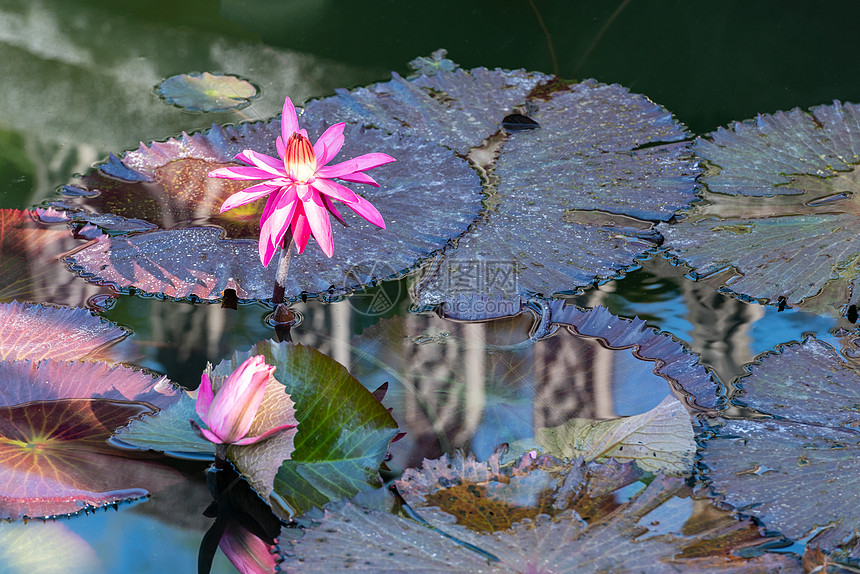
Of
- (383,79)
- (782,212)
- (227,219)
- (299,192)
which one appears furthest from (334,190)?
(383,79)

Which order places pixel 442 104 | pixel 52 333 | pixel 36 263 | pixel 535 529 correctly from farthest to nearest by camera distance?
pixel 442 104 < pixel 36 263 < pixel 52 333 < pixel 535 529

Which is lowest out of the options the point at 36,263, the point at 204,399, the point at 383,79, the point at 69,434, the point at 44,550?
the point at 44,550

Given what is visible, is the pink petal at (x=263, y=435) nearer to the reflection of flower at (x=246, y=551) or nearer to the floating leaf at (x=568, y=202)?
the reflection of flower at (x=246, y=551)

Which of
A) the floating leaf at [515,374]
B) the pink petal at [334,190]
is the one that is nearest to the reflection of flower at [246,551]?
the floating leaf at [515,374]

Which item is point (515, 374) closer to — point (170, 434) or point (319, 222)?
point (319, 222)

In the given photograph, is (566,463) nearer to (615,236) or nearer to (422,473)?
(422,473)

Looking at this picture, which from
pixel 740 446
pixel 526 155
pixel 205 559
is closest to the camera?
pixel 205 559

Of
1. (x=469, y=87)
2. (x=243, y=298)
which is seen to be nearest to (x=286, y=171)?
(x=243, y=298)
